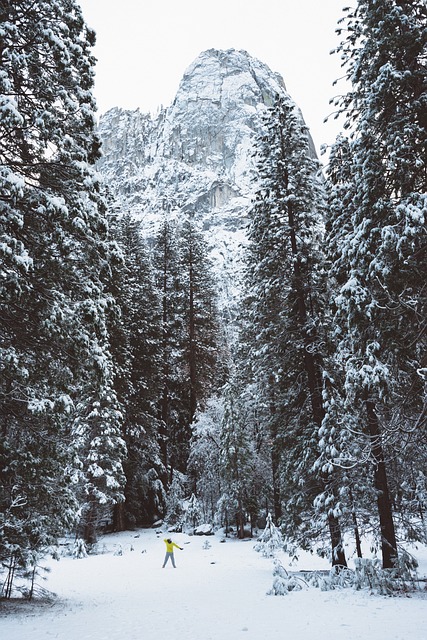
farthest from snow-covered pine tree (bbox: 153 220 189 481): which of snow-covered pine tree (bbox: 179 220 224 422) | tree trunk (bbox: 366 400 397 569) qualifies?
tree trunk (bbox: 366 400 397 569)

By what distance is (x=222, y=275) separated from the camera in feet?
348

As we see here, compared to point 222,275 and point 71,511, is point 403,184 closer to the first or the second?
point 71,511

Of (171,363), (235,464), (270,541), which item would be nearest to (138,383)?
(171,363)

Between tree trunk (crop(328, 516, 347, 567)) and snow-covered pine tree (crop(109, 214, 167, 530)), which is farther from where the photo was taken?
snow-covered pine tree (crop(109, 214, 167, 530))

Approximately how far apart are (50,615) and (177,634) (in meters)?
2.75

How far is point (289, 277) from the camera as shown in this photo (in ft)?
43.0

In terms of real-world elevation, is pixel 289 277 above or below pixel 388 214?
above

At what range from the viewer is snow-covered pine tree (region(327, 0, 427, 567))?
739 cm

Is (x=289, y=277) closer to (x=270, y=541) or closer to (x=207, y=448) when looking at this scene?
(x=270, y=541)

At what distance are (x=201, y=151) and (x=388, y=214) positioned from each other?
163m

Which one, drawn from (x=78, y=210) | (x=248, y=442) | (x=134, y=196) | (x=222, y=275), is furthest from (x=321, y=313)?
(x=134, y=196)

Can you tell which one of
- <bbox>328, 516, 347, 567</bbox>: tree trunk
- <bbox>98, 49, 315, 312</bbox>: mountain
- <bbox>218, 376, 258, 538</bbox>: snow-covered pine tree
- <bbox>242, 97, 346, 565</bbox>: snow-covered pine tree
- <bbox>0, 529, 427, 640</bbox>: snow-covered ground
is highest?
<bbox>98, 49, 315, 312</bbox>: mountain

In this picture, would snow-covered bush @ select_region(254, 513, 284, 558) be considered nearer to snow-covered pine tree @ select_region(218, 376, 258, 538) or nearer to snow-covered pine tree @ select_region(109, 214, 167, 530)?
snow-covered pine tree @ select_region(218, 376, 258, 538)

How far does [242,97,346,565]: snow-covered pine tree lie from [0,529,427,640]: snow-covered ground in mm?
3025
